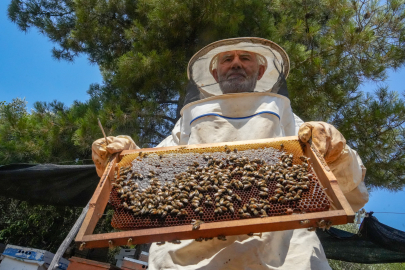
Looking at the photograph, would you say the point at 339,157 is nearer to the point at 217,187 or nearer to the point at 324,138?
the point at 324,138

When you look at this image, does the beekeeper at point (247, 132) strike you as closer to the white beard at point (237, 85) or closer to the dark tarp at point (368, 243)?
the white beard at point (237, 85)

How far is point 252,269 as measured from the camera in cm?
163

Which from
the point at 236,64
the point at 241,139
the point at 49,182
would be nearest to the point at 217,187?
the point at 241,139

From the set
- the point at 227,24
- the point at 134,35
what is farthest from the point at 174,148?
the point at 134,35

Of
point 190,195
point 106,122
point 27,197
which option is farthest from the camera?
point 106,122

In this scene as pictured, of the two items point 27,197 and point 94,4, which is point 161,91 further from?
point 27,197

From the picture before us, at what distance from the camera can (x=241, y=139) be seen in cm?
220

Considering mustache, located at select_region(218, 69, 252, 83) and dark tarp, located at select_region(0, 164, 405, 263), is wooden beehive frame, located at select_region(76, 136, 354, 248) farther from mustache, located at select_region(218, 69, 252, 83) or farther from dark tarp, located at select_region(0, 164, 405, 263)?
dark tarp, located at select_region(0, 164, 405, 263)

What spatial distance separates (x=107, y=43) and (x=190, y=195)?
16.8ft

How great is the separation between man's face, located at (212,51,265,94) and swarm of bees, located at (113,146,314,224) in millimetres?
955

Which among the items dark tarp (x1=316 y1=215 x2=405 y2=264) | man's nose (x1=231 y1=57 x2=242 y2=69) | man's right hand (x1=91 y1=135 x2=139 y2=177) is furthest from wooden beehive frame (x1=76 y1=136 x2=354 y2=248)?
dark tarp (x1=316 y1=215 x2=405 y2=264)

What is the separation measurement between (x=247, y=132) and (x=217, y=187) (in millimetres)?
740

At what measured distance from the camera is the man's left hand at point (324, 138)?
177cm

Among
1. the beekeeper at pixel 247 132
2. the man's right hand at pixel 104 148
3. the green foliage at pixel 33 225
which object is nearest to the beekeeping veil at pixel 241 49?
the beekeeper at pixel 247 132
